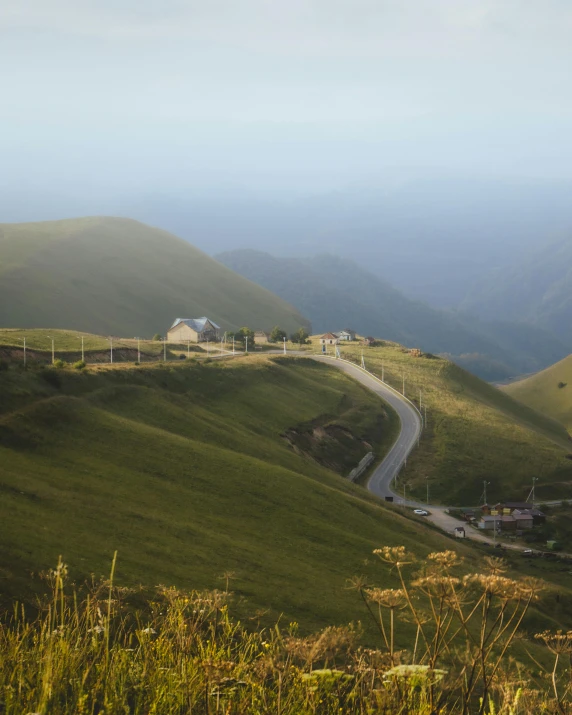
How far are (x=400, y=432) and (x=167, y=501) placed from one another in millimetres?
87615

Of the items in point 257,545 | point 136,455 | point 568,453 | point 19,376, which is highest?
point 19,376

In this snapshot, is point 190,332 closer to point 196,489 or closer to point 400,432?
point 400,432

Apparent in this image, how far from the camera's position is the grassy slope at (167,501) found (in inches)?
1599

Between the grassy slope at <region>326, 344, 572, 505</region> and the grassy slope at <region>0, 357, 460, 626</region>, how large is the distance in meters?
34.8

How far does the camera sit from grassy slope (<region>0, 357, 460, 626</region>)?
4062 cm

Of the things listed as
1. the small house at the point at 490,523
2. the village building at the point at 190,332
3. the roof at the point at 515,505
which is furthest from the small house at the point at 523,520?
the village building at the point at 190,332

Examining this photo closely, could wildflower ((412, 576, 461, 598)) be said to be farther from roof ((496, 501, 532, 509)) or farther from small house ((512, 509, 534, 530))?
roof ((496, 501, 532, 509))

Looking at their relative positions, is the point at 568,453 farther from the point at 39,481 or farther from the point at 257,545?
the point at 39,481

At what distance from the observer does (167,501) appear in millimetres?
55094

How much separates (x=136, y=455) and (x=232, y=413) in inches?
1578

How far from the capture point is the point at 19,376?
68.5 meters

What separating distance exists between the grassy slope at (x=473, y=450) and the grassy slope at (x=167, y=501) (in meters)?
34.8

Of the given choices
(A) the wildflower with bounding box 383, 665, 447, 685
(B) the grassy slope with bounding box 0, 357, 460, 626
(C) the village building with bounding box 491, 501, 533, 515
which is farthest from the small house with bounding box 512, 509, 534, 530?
(A) the wildflower with bounding box 383, 665, 447, 685

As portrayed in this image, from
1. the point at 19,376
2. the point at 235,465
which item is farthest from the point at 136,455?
the point at 19,376
